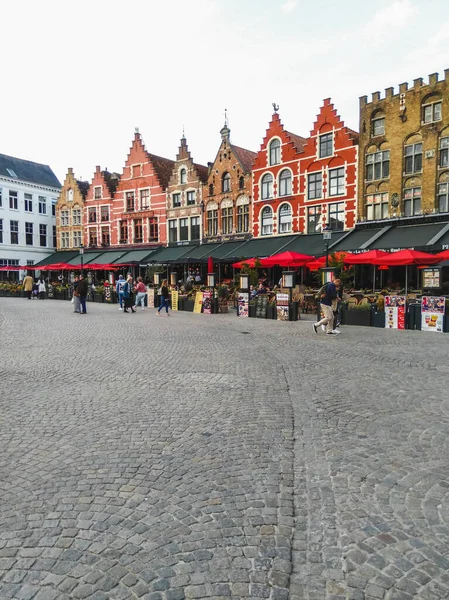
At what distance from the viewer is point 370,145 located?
2475cm

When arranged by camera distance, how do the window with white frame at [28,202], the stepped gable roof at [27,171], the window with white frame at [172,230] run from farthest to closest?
the window with white frame at [28,202] < the stepped gable roof at [27,171] < the window with white frame at [172,230]

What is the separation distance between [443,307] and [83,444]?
11.7 metres

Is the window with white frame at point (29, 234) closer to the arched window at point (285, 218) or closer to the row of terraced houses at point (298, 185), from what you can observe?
the row of terraced houses at point (298, 185)

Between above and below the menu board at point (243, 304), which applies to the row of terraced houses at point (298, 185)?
above

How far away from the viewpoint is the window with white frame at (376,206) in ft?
79.0

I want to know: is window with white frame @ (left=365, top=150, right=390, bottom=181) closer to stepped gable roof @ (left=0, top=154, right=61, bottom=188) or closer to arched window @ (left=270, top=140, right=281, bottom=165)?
arched window @ (left=270, top=140, right=281, bottom=165)

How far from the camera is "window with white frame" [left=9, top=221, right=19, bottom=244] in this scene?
1800 inches

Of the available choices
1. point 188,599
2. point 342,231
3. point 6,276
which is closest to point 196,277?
point 342,231

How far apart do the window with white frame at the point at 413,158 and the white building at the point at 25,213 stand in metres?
37.6

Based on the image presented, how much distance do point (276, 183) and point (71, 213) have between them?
2485 centimetres

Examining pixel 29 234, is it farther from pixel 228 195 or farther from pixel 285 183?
pixel 285 183

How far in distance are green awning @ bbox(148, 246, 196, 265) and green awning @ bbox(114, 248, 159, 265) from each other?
602mm

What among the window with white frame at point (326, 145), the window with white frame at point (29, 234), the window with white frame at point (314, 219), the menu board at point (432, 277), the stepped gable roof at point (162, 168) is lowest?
the menu board at point (432, 277)

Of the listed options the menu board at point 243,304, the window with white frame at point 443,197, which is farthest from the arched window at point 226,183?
the menu board at point 243,304
